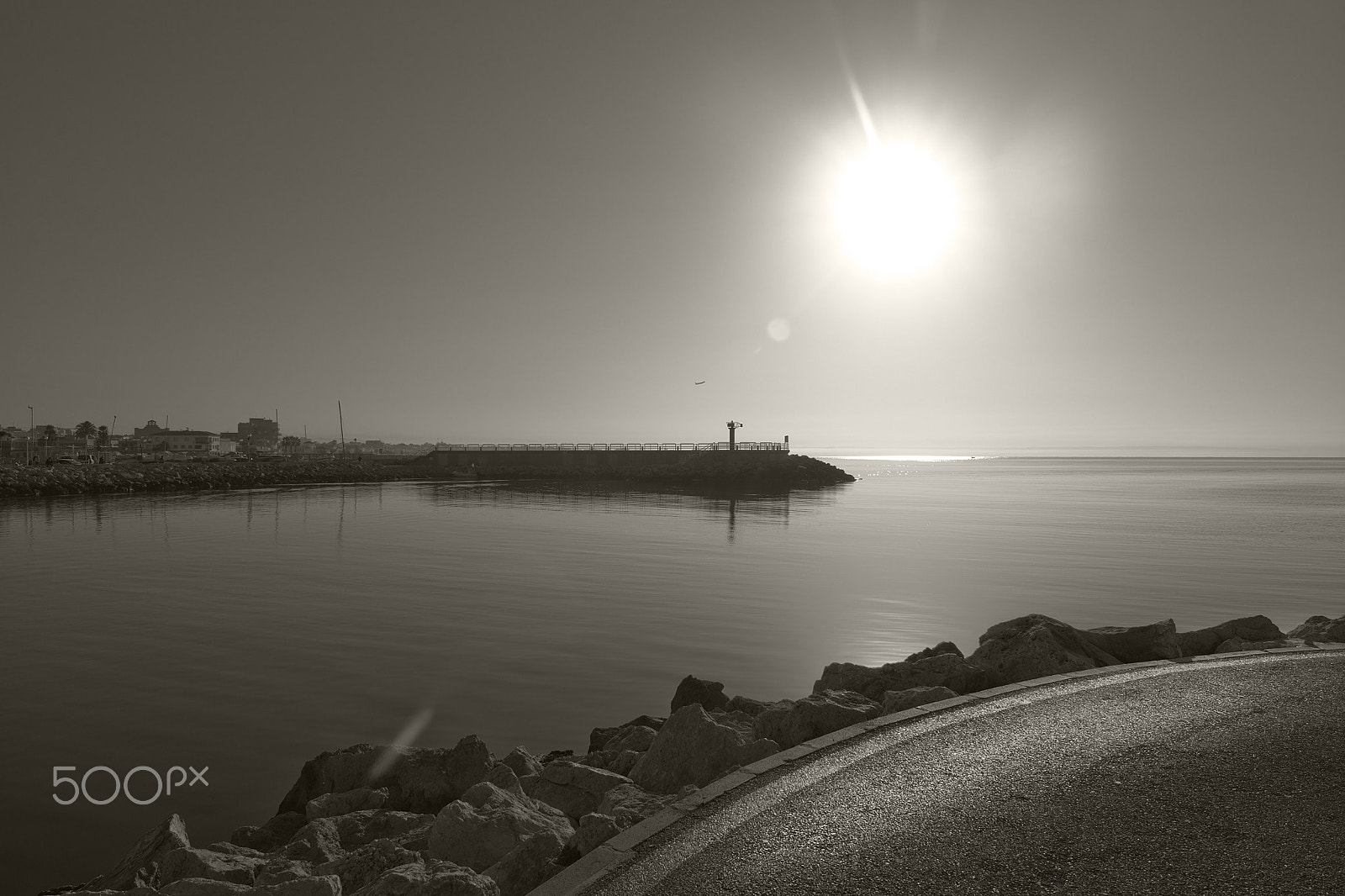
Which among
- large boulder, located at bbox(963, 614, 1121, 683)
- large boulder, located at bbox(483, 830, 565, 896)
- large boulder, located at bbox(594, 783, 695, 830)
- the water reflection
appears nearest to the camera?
large boulder, located at bbox(483, 830, 565, 896)

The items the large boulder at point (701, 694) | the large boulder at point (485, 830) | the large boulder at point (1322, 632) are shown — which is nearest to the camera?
the large boulder at point (485, 830)

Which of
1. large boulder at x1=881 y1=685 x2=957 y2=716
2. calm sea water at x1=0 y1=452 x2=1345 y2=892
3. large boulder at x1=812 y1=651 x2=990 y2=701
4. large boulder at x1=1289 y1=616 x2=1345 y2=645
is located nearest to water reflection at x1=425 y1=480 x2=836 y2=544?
calm sea water at x1=0 y1=452 x2=1345 y2=892

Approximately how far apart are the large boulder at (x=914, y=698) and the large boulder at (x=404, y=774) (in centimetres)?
398

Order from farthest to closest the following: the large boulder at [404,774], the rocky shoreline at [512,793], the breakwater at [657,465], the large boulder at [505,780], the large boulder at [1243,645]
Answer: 1. the breakwater at [657,465]
2. the large boulder at [1243,645]
3. the large boulder at [404,774]
4. the large boulder at [505,780]
5. the rocky shoreline at [512,793]

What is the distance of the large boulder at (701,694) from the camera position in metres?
9.12

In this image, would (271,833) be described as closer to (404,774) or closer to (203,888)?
(404,774)

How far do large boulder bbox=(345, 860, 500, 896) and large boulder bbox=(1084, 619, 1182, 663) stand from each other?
27.5ft

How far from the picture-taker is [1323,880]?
151 inches

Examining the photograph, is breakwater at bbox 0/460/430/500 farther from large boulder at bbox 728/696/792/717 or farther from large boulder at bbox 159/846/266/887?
large boulder at bbox 728/696/792/717

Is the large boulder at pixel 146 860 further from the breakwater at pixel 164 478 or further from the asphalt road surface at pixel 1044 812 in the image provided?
the breakwater at pixel 164 478

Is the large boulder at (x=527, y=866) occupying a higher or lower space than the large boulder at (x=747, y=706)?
higher

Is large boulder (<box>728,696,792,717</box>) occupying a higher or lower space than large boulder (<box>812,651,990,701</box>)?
lower

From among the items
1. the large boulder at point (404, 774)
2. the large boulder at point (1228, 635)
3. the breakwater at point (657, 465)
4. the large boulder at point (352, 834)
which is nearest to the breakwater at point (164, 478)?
the breakwater at point (657, 465)

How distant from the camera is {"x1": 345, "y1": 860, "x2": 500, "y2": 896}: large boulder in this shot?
4055 mm
